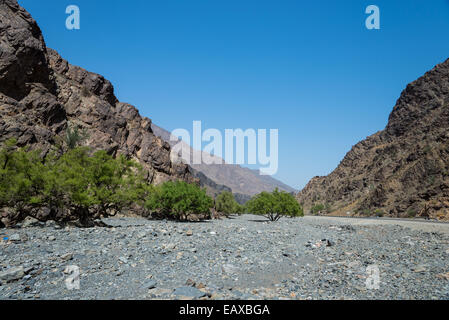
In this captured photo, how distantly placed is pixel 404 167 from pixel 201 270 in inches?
3137

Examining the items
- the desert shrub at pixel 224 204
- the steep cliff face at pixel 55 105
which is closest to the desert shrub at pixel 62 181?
the steep cliff face at pixel 55 105

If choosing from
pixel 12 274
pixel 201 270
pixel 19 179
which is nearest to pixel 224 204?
pixel 19 179

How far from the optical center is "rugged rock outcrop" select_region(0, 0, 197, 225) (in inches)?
1315

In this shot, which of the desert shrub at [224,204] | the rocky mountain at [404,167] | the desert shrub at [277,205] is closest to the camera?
the desert shrub at [277,205]

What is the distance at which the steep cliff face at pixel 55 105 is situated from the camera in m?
33.4

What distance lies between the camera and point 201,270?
1205cm

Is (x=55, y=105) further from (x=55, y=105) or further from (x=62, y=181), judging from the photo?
(x=62, y=181)

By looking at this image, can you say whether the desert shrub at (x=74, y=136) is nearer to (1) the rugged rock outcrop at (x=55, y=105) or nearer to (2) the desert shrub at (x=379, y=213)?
(1) the rugged rock outcrop at (x=55, y=105)

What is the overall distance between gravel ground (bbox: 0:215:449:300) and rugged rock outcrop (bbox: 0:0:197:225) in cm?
1876

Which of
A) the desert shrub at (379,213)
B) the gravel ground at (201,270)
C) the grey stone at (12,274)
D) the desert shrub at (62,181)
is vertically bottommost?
the desert shrub at (379,213)

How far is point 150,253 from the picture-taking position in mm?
14250

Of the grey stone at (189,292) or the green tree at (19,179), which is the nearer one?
the grey stone at (189,292)

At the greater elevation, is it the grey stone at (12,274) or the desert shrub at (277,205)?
the desert shrub at (277,205)
